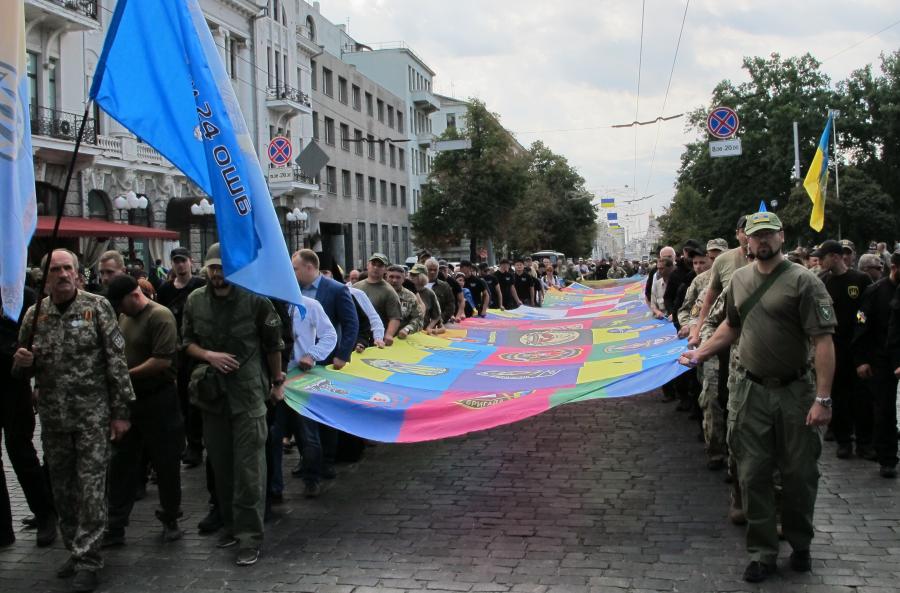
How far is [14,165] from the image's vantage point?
4922 mm

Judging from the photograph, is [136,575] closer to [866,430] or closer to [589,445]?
[589,445]

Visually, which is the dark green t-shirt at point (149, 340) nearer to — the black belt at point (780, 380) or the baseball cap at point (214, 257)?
the baseball cap at point (214, 257)

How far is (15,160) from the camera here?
16.2ft

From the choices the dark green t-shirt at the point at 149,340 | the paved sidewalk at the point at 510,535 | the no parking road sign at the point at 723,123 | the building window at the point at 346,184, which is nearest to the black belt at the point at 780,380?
the paved sidewalk at the point at 510,535

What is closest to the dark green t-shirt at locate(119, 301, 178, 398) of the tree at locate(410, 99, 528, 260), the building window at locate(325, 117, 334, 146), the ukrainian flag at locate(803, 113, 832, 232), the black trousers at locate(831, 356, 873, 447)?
the black trousers at locate(831, 356, 873, 447)

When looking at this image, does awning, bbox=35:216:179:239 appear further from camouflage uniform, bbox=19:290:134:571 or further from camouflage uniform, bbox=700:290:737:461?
camouflage uniform, bbox=700:290:737:461

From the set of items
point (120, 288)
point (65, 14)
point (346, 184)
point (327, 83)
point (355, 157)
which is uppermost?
point (327, 83)

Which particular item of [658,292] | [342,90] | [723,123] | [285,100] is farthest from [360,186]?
[658,292]

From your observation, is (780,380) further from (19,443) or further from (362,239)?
(362,239)

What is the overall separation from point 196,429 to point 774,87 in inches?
2149

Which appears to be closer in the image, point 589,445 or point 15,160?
point 15,160

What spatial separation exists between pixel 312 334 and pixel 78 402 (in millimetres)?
2191

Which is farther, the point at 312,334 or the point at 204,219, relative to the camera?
the point at 204,219

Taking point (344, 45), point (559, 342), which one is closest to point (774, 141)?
point (344, 45)
